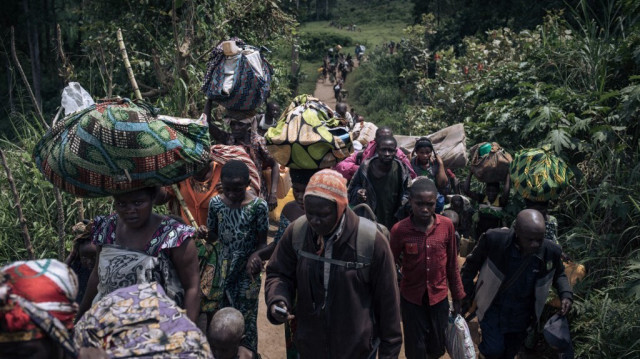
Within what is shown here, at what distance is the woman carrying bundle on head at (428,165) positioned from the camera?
19.8ft

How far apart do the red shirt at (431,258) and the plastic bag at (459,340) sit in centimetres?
24

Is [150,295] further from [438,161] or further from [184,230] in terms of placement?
[438,161]

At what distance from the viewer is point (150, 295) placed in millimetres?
1878

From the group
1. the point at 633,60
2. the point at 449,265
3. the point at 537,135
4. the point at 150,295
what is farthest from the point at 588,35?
the point at 150,295

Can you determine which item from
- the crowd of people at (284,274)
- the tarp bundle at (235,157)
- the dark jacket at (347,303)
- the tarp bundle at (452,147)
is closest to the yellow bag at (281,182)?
the crowd of people at (284,274)

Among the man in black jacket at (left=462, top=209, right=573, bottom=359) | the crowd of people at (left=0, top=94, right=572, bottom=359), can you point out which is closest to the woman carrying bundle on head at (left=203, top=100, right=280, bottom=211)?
the crowd of people at (left=0, top=94, right=572, bottom=359)

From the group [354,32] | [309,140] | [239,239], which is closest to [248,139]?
[309,140]

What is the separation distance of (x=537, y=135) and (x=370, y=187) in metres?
2.91

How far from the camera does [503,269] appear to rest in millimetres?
4016

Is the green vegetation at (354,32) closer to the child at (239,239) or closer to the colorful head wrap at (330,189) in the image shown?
the child at (239,239)

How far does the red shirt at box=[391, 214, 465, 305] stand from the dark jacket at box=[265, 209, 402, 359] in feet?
3.97

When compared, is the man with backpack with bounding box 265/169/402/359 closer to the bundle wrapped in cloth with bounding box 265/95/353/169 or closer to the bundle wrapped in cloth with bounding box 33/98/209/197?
the bundle wrapped in cloth with bounding box 33/98/209/197

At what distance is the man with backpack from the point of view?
2.88 metres

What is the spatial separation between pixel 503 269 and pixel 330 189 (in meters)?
1.86
